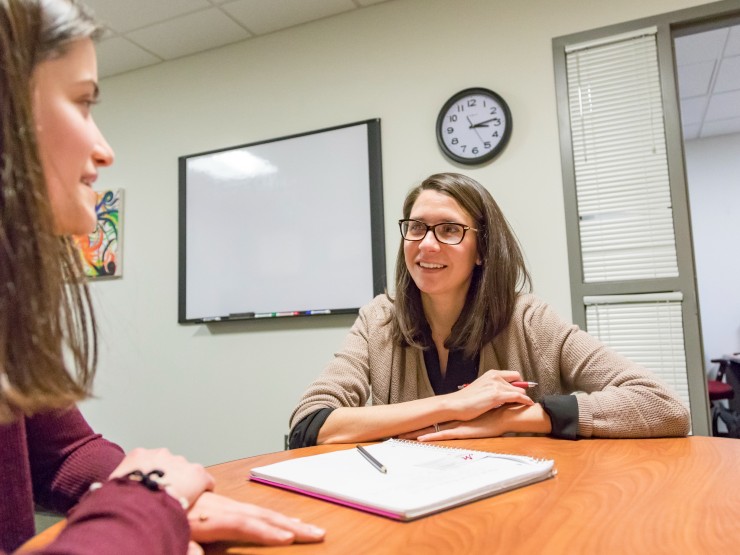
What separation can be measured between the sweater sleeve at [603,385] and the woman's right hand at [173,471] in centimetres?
78

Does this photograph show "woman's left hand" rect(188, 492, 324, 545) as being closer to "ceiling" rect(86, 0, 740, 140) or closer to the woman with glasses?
the woman with glasses

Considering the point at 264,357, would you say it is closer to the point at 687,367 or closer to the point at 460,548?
the point at 687,367

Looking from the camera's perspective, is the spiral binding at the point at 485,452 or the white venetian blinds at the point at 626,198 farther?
the white venetian blinds at the point at 626,198

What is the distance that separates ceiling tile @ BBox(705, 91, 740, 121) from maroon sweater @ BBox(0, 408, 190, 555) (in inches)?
190

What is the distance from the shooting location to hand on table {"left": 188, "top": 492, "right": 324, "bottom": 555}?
0.55m

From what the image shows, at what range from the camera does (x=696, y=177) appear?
17.0 ft

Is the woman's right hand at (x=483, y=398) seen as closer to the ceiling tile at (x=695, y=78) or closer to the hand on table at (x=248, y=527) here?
the hand on table at (x=248, y=527)

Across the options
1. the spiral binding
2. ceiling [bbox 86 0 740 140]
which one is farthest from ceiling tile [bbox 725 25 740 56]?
the spiral binding

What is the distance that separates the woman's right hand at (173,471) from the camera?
0.61 metres

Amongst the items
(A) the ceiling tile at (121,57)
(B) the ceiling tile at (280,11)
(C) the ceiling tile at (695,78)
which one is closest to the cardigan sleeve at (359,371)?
(B) the ceiling tile at (280,11)

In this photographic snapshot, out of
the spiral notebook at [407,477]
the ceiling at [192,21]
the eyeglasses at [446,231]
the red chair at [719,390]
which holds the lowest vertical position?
the red chair at [719,390]

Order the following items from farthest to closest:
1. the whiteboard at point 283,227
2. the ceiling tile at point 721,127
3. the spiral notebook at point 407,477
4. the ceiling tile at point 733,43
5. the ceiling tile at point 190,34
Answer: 1. the ceiling tile at point 721,127
2. the ceiling tile at point 733,43
3. the ceiling tile at point 190,34
4. the whiteboard at point 283,227
5. the spiral notebook at point 407,477

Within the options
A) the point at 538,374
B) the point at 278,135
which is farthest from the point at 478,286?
the point at 278,135

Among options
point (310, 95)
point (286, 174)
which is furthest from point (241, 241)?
point (310, 95)
